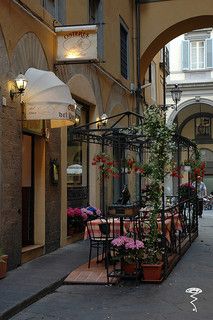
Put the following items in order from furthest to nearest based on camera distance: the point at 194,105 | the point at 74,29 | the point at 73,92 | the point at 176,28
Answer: the point at 194,105 → the point at 176,28 → the point at 73,92 → the point at 74,29

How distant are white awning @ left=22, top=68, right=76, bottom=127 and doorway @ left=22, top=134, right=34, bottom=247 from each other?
1.00 meters

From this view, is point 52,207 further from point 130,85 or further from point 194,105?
point 194,105

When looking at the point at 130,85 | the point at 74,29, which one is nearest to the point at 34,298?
the point at 74,29

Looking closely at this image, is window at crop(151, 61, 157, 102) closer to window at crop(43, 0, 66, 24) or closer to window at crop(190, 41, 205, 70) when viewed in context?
window at crop(190, 41, 205, 70)

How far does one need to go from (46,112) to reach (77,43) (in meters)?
2.36

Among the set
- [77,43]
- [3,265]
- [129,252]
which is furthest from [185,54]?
[3,265]

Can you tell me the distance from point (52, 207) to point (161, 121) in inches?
146

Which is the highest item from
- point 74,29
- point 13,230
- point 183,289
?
point 74,29

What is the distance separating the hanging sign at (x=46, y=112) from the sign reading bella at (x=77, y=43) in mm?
1852

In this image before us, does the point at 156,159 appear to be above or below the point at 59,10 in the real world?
below

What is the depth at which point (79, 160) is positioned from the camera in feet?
48.1

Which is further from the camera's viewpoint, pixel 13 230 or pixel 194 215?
pixel 194 215

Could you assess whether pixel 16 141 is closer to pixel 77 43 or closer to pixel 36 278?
pixel 36 278

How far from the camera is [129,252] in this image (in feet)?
28.7
